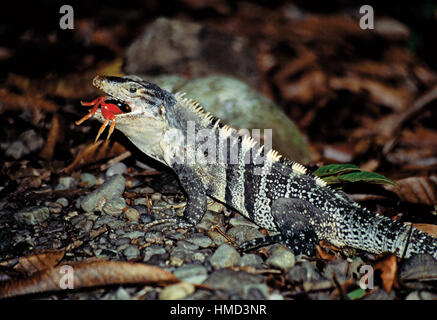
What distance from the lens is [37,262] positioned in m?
3.06

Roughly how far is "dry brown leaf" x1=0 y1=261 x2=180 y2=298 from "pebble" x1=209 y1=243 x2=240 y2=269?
0.45 m

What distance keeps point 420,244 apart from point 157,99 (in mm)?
3285

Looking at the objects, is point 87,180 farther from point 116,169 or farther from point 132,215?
point 132,215

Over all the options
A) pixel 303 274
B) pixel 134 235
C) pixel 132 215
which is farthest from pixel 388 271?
pixel 132 215

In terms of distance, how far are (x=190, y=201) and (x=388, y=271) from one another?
213cm

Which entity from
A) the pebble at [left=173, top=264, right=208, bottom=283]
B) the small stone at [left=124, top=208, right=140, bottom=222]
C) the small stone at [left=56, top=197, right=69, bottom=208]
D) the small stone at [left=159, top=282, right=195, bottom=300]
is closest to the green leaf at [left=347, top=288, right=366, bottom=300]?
the pebble at [left=173, top=264, right=208, bottom=283]

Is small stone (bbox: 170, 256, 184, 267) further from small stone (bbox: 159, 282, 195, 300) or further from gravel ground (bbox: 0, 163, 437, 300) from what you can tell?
small stone (bbox: 159, 282, 195, 300)

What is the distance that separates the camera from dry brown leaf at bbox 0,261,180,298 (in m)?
2.77

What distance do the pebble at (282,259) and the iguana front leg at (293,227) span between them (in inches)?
6.2

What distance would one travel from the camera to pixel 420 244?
3.46 metres

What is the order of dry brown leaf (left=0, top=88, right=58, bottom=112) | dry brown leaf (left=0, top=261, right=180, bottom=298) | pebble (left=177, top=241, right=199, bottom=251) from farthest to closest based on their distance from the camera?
dry brown leaf (left=0, top=88, right=58, bottom=112) → pebble (left=177, top=241, right=199, bottom=251) → dry brown leaf (left=0, top=261, right=180, bottom=298)
